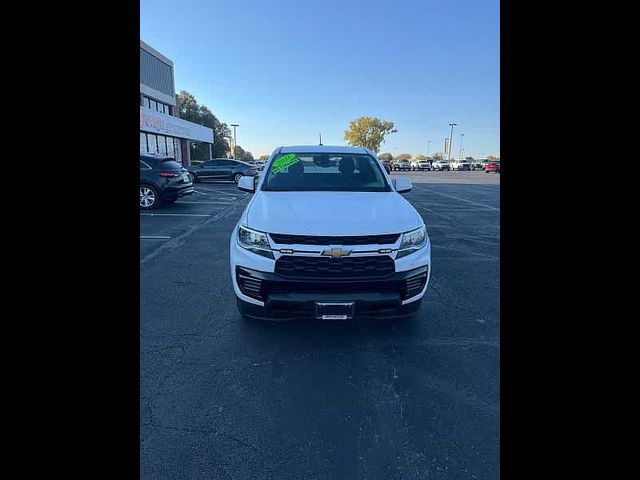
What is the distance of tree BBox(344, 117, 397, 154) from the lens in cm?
8894

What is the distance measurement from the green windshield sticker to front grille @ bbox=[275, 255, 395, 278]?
197 cm

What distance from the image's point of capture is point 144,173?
10078 millimetres

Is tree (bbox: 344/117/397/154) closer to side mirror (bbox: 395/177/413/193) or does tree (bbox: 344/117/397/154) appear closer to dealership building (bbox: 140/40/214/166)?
dealership building (bbox: 140/40/214/166)

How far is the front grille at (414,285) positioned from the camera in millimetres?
2639

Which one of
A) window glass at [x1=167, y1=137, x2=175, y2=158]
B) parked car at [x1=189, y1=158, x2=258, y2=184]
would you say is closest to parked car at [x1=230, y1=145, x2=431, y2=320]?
parked car at [x1=189, y1=158, x2=258, y2=184]

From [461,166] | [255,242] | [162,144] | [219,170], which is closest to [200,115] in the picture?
[162,144]

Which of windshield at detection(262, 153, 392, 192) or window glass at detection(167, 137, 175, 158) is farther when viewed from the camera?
window glass at detection(167, 137, 175, 158)

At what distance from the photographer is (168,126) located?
26875 mm

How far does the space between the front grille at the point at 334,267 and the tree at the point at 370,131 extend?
297 ft

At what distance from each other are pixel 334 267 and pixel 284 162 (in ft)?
7.45
